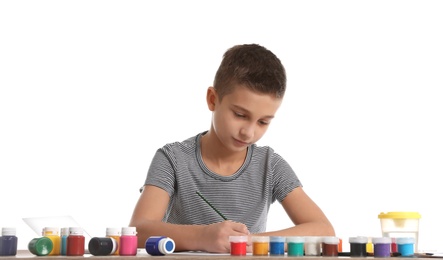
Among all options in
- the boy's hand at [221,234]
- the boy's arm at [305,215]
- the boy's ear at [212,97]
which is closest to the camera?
the boy's hand at [221,234]

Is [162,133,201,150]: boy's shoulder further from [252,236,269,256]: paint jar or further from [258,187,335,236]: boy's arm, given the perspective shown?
[252,236,269,256]: paint jar

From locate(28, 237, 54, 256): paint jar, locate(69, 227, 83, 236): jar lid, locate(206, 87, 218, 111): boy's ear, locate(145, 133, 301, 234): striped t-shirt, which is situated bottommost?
locate(28, 237, 54, 256): paint jar

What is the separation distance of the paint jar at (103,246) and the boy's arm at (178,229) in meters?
0.23

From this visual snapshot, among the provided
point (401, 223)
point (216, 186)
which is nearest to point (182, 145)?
point (216, 186)

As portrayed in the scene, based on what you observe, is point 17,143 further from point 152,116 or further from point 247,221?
point 247,221

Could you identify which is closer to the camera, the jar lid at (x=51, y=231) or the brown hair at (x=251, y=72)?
the jar lid at (x=51, y=231)

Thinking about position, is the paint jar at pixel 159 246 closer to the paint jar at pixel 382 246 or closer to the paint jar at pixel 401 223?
the paint jar at pixel 382 246

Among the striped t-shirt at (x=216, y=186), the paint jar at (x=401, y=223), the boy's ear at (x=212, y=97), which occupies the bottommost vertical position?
the paint jar at (x=401, y=223)

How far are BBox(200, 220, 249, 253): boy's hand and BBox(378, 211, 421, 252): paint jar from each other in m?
0.25

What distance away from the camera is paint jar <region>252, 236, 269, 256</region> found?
1014 mm

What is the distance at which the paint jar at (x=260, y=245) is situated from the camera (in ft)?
3.33

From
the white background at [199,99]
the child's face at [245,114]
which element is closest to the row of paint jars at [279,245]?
the child's face at [245,114]

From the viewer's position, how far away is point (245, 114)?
1561 mm

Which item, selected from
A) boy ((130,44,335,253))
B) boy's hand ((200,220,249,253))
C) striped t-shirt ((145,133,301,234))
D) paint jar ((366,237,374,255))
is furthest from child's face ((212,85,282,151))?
paint jar ((366,237,374,255))
